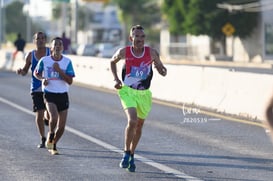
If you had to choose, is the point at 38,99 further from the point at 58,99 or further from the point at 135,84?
the point at 135,84

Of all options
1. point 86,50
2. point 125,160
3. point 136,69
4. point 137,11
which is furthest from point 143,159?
point 137,11

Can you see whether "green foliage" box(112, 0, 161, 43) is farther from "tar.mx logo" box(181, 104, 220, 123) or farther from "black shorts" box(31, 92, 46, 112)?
"black shorts" box(31, 92, 46, 112)

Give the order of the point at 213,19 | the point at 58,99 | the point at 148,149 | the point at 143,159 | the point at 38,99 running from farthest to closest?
1. the point at 213,19
2. the point at 38,99
3. the point at 148,149
4. the point at 58,99
5. the point at 143,159

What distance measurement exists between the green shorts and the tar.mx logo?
6298mm

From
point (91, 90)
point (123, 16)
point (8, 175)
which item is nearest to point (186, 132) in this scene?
point (8, 175)

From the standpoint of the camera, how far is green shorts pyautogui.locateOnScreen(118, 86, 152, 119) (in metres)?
10.2

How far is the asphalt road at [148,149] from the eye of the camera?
10070mm

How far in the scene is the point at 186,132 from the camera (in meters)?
14.6

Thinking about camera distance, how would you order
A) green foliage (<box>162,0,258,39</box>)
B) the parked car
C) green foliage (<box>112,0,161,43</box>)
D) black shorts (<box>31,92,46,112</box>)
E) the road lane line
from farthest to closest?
green foliage (<box>112,0,161,43</box>), the parked car, green foliage (<box>162,0,258,39</box>), black shorts (<box>31,92,46,112</box>), the road lane line

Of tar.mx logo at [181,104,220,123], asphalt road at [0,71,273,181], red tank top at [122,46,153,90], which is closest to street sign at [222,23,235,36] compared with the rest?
tar.mx logo at [181,104,220,123]

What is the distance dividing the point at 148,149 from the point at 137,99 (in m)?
2.25

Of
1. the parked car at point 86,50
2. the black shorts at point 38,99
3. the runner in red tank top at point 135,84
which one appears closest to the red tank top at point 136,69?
the runner in red tank top at point 135,84

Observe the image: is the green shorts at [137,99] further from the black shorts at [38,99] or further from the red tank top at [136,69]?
the black shorts at [38,99]

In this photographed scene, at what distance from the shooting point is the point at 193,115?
17922 millimetres
